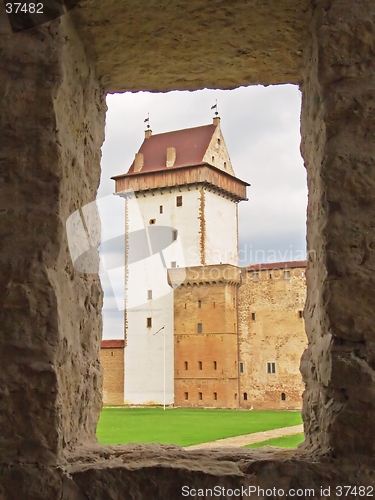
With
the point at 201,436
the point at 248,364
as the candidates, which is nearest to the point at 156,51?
the point at 201,436

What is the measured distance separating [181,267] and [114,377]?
274 inches

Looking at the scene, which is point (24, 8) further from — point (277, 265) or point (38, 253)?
point (277, 265)

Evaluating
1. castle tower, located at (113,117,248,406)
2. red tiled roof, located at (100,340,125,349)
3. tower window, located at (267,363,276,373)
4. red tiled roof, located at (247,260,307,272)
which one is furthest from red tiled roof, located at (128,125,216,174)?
tower window, located at (267,363,276,373)

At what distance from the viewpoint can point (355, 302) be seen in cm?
171

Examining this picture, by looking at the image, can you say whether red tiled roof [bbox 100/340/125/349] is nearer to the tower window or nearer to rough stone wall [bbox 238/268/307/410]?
rough stone wall [bbox 238/268/307/410]

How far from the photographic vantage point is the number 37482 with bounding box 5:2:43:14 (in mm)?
1934

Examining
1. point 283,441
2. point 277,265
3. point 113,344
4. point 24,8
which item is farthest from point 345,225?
point 113,344

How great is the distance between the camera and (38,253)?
179 cm

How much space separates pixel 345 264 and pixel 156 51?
42.8 inches

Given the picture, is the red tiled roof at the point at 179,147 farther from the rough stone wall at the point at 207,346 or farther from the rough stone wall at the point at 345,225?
the rough stone wall at the point at 345,225

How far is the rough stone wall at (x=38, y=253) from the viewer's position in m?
1.74

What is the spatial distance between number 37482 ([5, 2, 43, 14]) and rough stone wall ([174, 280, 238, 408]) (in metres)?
28.6

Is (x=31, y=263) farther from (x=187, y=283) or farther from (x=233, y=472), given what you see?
(x=187, y=283)

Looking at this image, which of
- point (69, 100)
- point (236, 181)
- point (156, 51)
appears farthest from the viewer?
point (236, 181)
